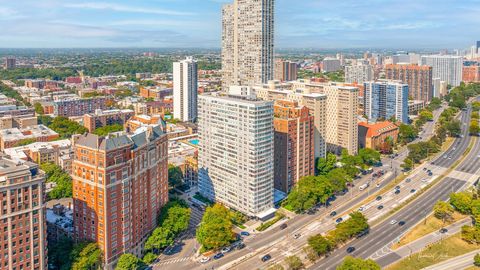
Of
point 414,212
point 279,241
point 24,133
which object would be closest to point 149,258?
point 279,241

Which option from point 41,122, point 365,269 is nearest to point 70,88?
point 41,122

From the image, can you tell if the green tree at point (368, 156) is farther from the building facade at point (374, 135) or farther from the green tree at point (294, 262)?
the green tree at point (294, 262)

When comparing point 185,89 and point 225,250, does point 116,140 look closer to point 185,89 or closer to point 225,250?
point 225,250

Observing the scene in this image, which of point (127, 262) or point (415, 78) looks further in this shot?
point (415, 78)

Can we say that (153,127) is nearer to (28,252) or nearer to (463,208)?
(28,252)

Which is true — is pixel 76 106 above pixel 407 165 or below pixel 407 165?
above

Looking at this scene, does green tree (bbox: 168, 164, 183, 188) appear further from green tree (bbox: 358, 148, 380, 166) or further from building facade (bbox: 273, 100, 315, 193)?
green tree (bbox: 358, 148, 380, 166)

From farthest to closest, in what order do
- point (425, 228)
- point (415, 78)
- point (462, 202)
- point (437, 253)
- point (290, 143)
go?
point (415, 78)
point (290, 143)
point (462, 202)
point (425, 228)
point (437, 253)

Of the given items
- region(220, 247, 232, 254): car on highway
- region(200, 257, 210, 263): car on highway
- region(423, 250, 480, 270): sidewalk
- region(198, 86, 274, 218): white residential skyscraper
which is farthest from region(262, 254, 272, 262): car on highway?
region(423, 250, 480, 270): sidewalk

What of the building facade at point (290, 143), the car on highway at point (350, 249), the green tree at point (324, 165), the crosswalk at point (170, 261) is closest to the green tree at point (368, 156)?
the green tree at point (324, 165)
